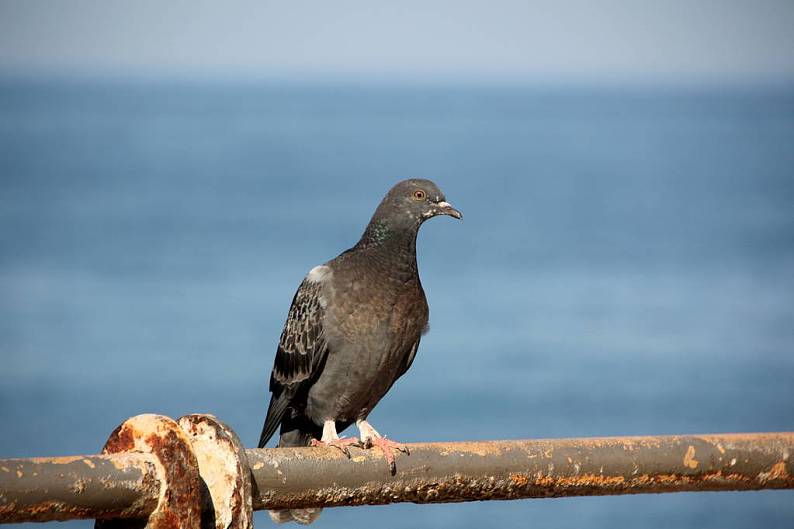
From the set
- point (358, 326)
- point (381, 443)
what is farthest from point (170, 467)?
point (358, 326)

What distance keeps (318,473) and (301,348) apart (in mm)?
3615

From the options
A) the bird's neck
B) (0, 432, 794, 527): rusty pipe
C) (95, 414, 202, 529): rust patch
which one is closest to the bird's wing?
the bird's neck

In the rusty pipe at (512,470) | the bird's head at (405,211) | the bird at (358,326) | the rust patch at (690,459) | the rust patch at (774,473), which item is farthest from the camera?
the bird's head at (405,211)

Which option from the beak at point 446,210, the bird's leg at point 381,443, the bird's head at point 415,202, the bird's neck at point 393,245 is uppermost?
the bird's head at point 415,202

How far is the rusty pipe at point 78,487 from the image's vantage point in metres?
2.40

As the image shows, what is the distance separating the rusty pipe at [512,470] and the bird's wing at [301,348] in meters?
3.26

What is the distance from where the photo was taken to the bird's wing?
655 centimetres

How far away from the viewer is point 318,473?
9.82ft

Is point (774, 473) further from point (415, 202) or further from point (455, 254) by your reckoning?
point (455, 254)

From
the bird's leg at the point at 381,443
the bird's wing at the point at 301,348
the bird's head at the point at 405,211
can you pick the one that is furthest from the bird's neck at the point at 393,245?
the bird's leg at the point at 381,443

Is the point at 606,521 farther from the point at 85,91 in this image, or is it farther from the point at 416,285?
the point at 85,91

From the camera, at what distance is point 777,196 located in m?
67.0

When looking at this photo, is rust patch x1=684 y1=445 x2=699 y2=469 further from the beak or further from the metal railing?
the beak

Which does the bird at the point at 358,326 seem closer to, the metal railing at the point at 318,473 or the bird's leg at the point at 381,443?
the bird's leg at the point at 381,443
